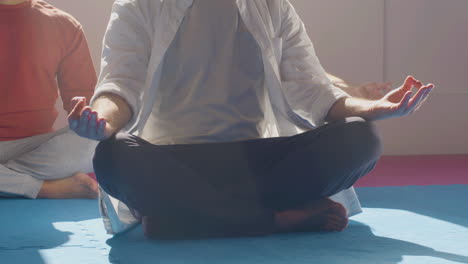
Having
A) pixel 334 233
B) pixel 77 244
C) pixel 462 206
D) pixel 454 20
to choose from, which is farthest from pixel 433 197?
pixel 454 20

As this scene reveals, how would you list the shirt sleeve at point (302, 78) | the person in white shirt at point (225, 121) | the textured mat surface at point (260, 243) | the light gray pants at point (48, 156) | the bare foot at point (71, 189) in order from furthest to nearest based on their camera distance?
the light gray pants at point (48, 156)
the bare foot at point (71, 189)
the shirt sleeve at point (302, 78)
the person in white shirt at point (225, 121)
the textured mat surface at point (260, 243)

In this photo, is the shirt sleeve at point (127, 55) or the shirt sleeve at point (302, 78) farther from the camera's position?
the shirt sleeve at point (302, 78)

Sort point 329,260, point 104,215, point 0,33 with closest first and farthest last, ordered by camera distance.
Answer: point 329,260
point 104,215
point 0,33

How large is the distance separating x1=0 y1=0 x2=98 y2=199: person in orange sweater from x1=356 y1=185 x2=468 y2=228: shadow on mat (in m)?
1.34

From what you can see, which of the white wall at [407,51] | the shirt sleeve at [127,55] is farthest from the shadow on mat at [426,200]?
the white wall at [407,51]

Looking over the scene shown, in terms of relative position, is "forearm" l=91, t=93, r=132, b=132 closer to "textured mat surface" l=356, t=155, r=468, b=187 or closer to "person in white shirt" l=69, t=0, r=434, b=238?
"person in white shirt" l=69, t=0, r=434, b=238

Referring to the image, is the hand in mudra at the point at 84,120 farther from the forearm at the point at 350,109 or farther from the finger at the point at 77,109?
the forearm at the point at 350,109

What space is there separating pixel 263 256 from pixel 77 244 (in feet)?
1.93

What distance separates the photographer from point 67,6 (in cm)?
460

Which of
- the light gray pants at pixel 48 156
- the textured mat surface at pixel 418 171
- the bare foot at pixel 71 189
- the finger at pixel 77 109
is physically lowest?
the textured mat surface at pixel 418 171

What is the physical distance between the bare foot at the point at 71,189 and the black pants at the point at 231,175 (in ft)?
3.59

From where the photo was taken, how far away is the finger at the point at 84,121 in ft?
5.88

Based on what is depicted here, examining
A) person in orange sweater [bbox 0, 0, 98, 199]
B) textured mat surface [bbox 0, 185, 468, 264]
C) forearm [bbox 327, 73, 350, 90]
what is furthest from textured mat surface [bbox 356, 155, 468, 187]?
person in orange sweater [bbox 0, 0, 98, 199]

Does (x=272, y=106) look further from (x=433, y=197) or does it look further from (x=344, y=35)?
(x=344, y=35)
